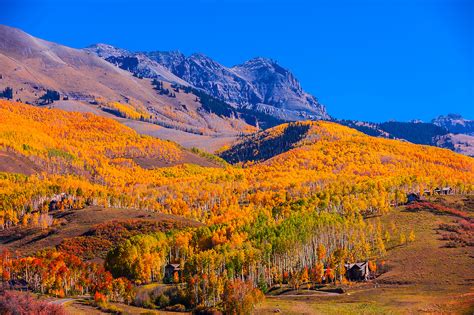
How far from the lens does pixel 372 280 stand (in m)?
130

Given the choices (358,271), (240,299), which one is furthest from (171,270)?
(240,299)

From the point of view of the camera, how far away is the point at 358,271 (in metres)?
136

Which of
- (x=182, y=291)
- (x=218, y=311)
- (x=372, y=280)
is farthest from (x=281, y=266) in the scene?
(x=218, y=311)

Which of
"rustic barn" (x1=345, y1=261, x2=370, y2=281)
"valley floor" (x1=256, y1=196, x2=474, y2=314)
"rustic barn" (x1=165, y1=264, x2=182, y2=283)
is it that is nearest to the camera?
"valley floor" (x1=256, y1=196, x2=474, y2=314)

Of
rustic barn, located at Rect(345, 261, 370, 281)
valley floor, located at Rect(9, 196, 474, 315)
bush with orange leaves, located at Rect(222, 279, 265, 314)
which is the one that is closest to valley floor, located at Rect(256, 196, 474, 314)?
valley floor, located at Rect(9, 196, 474, 315)

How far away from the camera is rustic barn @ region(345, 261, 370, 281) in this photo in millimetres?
134550

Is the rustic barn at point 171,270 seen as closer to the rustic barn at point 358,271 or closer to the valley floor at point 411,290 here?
the valley floor at point 411,290

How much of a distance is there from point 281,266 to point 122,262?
43.1 m

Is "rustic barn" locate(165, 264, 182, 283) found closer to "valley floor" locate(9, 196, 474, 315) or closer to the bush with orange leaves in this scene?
"valley floor" locate(9, 196, 474, 315)

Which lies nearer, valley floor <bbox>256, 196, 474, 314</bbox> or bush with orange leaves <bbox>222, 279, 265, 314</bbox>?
valley floor <bbox>256, 196, 474, 314</bbox>

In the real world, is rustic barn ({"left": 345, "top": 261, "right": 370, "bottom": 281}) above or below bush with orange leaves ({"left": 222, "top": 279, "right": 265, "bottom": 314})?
above

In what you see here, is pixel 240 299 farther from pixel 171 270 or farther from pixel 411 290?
pixel 171 270

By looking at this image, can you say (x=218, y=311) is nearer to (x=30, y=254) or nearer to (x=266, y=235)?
(x=266, y=235)

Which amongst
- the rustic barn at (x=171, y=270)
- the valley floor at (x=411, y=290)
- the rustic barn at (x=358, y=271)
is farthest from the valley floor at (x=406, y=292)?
the rustic barn at (x=171, y=270)
